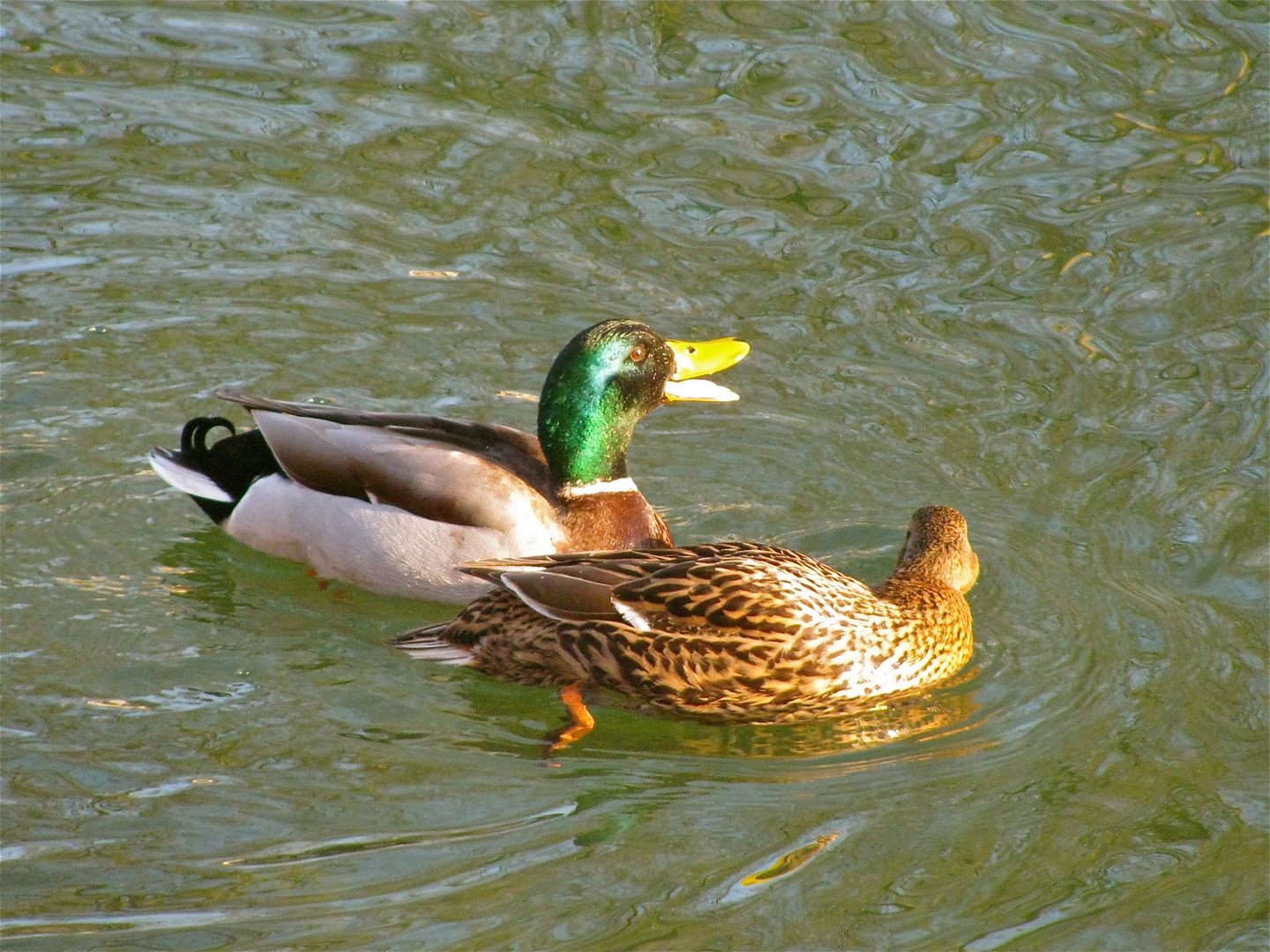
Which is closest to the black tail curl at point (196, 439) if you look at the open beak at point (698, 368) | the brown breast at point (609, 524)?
the brown breast at point (609, 524)

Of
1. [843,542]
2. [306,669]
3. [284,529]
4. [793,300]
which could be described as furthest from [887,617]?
[793,300]

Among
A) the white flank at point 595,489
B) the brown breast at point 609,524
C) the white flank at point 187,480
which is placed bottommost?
the white flank at point 187,480

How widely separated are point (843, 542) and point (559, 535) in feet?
4.27

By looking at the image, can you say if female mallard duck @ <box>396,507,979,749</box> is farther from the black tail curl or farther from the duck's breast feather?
the black tail curl

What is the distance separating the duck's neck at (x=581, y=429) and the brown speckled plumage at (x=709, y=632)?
917mm

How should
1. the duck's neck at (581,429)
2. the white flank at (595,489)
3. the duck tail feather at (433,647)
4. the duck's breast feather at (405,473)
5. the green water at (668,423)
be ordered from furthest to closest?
1. the white flank at (595,489)
2. the duck's neck at (581,429)
3. the duck's breast feather at (405,473)
4. the duck tail feather at (433,647)
5. the green water at (668,423)

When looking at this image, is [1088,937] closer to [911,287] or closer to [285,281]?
[911,287]

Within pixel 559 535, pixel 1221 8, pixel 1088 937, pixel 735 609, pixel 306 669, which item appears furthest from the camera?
pixel 1221 8

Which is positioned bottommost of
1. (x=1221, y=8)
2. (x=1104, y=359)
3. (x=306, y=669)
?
(x=306, y=669)

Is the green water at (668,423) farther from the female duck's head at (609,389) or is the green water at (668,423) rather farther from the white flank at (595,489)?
the female duck's head at (609,389)

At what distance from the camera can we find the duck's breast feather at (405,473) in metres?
7.17

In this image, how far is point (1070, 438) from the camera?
8195mm

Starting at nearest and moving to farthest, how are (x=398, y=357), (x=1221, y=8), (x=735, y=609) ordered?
(x=735, y=609) → (x=398, y=357) → (x=1221, y=8)

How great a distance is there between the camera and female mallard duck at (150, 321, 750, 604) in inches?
283
